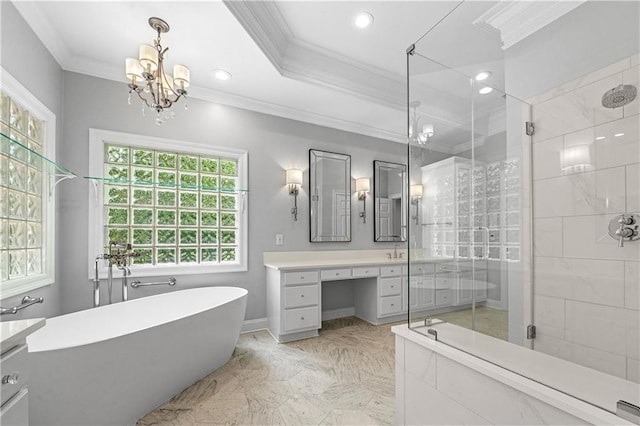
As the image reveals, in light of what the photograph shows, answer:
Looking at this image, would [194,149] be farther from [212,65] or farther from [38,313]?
[38,313]

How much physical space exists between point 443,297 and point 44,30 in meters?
3.35

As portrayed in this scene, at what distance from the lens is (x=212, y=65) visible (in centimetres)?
257

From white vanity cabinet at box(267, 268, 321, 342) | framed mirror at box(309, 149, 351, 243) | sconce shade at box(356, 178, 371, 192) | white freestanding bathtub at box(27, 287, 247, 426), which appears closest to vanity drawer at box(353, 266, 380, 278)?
white vanity cabinet at box(267, 268, 321, 342)

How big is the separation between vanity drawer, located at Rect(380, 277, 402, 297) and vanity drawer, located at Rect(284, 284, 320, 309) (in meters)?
0.85

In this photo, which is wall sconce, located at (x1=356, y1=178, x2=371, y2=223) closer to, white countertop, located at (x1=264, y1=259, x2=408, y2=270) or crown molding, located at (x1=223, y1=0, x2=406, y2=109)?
white countertop, located at (x1=264, y1=259, x2=408, y2=270)

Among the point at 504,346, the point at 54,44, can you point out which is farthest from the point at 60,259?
the point at 504,346

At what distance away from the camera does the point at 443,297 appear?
169 centimetres

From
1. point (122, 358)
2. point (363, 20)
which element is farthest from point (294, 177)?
point (122, 358)

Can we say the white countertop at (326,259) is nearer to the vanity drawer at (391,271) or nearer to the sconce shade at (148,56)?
the vanity drawer at (391,271)

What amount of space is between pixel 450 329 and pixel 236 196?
2.56m

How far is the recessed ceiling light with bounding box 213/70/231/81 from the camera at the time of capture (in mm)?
2679

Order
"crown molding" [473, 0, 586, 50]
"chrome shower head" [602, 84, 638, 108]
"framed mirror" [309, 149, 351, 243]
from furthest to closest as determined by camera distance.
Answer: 1. "framed mirror" [309, 149, 351, 243]
2. "crown molding" [473, 0, 586, 50]
3. "chrome shower head" [602, 84, 638, 108]

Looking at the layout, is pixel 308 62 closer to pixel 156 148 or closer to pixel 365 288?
pixel 156 148

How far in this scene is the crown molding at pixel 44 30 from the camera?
1875 millimetres
